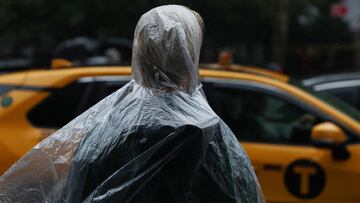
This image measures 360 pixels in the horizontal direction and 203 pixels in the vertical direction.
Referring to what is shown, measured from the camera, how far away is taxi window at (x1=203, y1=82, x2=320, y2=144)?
4969 mm

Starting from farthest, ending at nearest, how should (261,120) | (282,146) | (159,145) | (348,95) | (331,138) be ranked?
(348,95) < (261,120) < (282,146) < (331,138) < (159,145)

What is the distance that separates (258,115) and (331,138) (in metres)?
0.61

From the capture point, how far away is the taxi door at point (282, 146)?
4.79m

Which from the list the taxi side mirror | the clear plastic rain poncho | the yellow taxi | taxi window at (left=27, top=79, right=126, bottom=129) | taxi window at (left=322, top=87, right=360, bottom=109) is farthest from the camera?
taxi window at (left=322, top=87, right=360, bottom=109)

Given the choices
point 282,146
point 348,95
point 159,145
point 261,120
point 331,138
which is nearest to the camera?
point 159,145

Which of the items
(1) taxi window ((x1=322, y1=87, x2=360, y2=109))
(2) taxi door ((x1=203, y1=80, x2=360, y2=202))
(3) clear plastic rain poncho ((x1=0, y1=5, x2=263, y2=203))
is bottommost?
(1) taxi window ((x1=322, y1=87, x2=360, y2=109))

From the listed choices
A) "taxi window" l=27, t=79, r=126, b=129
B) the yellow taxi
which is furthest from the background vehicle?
"taxi window" l=27, t=79, r=126, b=129

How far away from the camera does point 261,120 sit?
508cm

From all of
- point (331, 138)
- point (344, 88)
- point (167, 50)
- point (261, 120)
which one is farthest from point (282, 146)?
point (344, 88)

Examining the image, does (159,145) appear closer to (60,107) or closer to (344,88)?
(60,107)

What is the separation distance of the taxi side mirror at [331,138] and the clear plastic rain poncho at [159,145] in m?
2.44

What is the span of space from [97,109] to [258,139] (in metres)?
2.72

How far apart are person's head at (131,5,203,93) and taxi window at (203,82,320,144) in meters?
2.74

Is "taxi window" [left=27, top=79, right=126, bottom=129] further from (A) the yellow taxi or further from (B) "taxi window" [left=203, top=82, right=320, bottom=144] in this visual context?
(B) "taxi window" [left=203, top=82, right=320, bottom=144]
